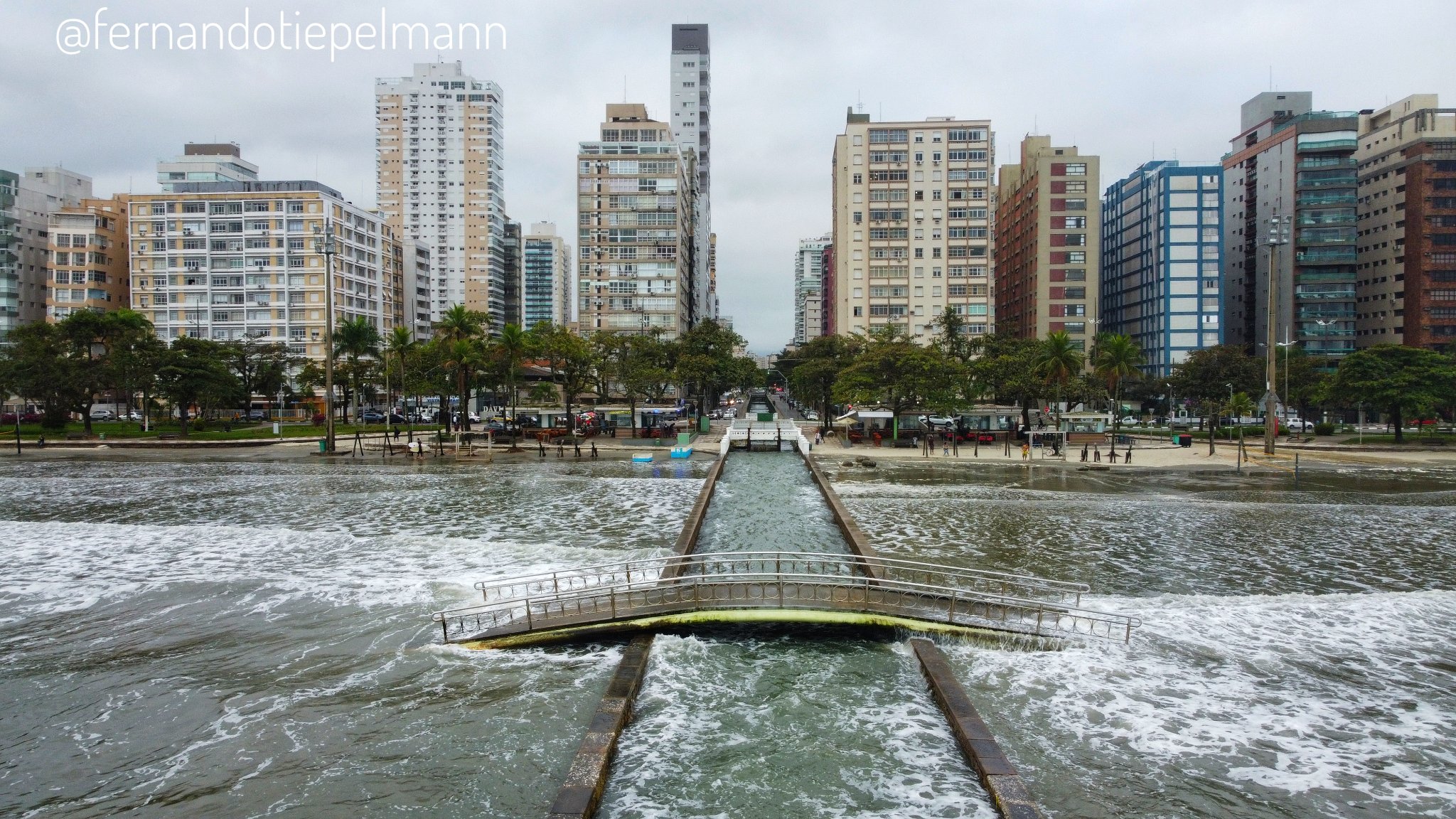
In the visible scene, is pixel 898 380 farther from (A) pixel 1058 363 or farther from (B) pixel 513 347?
(B) pixel 513 347

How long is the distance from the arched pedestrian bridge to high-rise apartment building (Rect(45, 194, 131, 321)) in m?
108

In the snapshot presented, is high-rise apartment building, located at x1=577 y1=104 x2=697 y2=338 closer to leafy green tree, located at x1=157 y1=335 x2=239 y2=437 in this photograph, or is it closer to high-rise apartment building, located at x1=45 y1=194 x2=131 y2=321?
leafy green tree, located at x1=157 y1=335 x2=239 y2=437

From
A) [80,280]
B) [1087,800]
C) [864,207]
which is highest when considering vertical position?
[864,207]

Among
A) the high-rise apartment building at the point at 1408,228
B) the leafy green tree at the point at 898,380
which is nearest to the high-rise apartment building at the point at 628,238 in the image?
the leafy green tree at the point at 898,380

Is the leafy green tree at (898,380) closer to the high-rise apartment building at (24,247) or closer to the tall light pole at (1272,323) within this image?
the tall light pole at (1272,323)

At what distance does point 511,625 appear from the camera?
14.9 m

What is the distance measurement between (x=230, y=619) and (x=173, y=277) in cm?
10093

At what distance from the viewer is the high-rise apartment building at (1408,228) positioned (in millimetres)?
94000

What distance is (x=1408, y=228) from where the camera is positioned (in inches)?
3804

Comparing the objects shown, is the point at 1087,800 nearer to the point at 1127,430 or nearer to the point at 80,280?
the point at 1127,430

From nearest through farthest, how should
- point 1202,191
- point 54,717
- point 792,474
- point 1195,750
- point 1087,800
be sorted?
point 1087,800, point 1195,750, point 54,717, point 792,474, point 1202,191

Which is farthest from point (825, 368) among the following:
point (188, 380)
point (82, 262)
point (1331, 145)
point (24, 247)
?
point (24, 247)

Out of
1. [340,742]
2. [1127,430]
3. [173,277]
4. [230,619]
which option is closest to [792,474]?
[230,619]

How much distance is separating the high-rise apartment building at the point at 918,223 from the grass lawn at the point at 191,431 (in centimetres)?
5576
